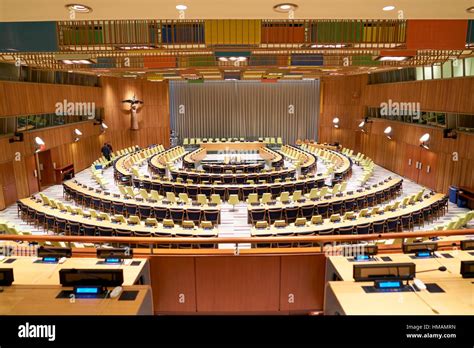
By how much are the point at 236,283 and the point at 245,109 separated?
91.9 ft

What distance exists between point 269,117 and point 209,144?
26.2 ft

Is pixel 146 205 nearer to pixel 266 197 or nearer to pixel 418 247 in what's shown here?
pixel 266 197

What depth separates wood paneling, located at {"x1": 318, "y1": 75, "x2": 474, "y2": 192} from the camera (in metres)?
14.7

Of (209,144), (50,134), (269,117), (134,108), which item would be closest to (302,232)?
(50,134)

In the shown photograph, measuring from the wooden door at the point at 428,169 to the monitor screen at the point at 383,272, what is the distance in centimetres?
1437

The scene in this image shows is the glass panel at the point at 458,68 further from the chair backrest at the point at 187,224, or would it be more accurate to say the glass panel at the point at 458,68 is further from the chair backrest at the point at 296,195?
the chair backrest at the point at 187,224

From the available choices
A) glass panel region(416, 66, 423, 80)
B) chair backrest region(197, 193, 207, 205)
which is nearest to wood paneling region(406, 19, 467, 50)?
chair backrest region(197, 193, 207, 205)

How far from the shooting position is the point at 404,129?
19.0 meters

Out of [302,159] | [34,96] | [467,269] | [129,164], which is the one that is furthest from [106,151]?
[467,269]

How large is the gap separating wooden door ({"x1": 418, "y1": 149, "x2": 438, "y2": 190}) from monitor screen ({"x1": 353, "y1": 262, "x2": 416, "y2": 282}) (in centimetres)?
1437

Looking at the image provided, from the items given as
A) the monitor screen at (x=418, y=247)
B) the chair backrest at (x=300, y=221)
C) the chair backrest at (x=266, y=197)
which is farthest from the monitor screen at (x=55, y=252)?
the chair backrest at (x=266, y=197)

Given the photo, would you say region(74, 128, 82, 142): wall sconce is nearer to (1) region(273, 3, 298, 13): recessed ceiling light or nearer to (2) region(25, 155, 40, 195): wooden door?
(2) region(25, 155, 40, 195): wooden door

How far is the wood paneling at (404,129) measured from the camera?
578 inches

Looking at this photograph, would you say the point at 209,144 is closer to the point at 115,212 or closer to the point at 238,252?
the point at 115,212
